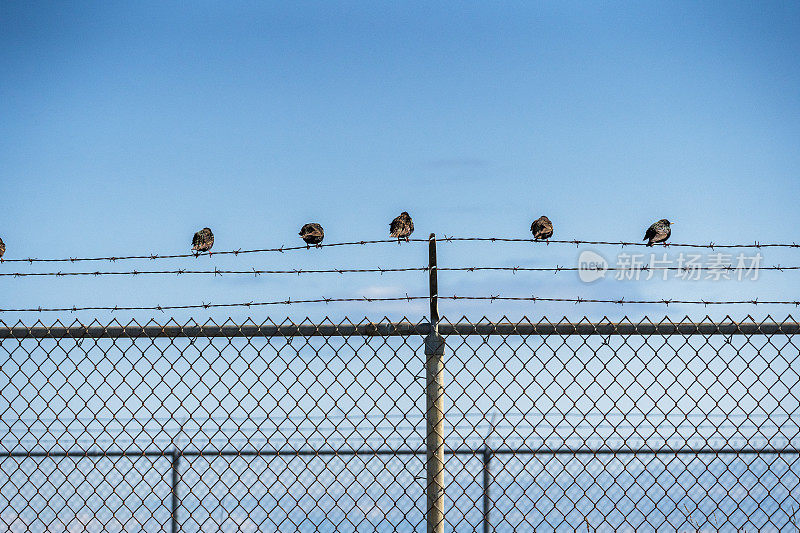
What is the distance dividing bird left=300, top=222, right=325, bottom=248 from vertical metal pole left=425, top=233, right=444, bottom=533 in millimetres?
8432

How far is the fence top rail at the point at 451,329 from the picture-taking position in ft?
13.0

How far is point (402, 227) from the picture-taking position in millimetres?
13078

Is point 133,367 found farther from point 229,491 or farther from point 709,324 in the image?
point 709,324

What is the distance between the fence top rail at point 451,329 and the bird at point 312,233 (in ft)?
27.0

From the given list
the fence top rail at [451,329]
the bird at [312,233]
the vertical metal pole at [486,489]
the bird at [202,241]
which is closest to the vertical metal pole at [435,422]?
the fence top rail at [451,329]

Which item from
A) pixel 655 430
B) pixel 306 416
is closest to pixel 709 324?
pixel 655 430

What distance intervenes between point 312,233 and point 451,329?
8.65m

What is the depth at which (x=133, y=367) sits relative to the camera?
4.18 m

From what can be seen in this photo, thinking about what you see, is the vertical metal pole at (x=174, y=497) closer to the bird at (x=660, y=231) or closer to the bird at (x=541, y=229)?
the bird at (x=541, y=229)

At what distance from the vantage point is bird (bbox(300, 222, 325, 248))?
12.4 metres

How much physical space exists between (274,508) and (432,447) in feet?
2.78

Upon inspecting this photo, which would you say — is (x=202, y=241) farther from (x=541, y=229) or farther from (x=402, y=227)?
(x=541, y=229)

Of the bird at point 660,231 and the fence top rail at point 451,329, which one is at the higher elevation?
the bird at point 660,231

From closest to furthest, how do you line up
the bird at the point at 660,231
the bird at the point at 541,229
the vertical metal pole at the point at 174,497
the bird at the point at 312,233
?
the vertical metal pole at the point at 174,497 < the bird at the point at 312,233 < the bird at the point at 541,229 < the bird at the point at 660,231
